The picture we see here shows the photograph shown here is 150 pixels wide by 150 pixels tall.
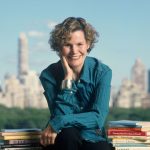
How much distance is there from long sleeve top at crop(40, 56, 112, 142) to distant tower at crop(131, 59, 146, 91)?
83.8m

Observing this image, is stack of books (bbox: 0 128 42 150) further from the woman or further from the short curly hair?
the short curly hair

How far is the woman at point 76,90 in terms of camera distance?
2217 mm

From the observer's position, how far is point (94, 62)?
2395mm

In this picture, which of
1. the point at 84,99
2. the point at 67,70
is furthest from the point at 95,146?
the point at 67,70

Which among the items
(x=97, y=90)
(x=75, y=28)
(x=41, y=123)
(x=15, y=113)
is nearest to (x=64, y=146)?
(x=97, y=90)

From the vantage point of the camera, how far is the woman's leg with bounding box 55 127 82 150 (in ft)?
7.11

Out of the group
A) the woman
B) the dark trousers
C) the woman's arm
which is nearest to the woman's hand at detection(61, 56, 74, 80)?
the woman

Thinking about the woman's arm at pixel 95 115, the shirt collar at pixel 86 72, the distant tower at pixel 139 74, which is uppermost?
the shirt collar at pixel 86 72

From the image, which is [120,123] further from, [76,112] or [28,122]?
[28,122]

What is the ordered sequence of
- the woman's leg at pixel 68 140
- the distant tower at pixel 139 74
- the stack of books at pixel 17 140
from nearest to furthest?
→ the woman's leg at pixel 68 140 → the stack of books at pixel 17 140 → the distant tower at pixel 139 74

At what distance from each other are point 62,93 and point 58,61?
168 millimetres

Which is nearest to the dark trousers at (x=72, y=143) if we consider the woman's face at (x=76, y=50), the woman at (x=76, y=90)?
the woman at (x=76, y=90)

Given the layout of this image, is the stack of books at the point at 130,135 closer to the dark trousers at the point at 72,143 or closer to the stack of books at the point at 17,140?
the dark trousers at the point at 72,143

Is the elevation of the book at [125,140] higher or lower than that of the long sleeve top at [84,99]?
lower
